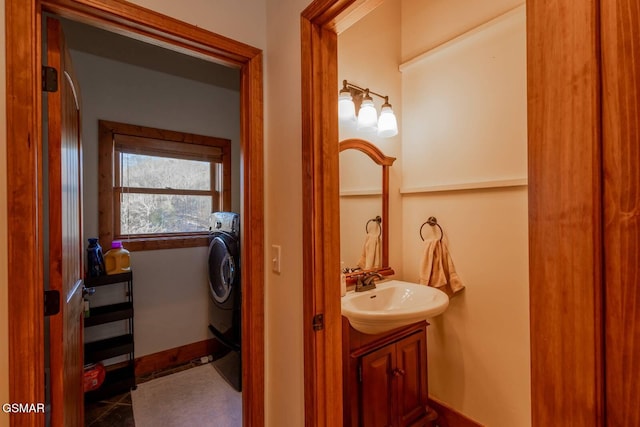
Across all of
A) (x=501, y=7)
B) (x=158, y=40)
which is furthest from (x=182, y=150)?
(x=501, y=7)

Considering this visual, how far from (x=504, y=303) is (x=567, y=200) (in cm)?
146

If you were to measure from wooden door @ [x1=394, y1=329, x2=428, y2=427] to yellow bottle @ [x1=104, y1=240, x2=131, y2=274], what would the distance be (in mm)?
2168

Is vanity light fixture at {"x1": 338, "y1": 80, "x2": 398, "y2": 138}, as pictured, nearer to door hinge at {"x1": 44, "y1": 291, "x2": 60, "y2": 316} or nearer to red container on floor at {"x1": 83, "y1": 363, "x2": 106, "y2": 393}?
door hinge at {"x1": 44, "y1": 291, "x2": 60, "y2": 316}

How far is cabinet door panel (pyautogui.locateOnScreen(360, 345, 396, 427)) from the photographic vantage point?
145cm

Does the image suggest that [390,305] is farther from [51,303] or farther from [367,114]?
[51,303]

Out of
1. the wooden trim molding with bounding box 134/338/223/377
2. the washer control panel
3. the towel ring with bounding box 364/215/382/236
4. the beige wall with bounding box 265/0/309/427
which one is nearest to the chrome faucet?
the towel ring with bounding box 364/215/382/236

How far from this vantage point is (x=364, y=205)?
6.72 feet

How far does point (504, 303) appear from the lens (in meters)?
1.69

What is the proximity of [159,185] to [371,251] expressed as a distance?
209 cm

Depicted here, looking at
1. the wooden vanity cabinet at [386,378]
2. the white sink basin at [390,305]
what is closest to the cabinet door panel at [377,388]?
the wooden vanity cabinet at [386,378]

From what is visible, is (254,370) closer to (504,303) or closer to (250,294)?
(250,294)

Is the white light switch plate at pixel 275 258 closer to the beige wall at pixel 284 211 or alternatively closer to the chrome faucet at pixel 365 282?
the beige wall at pixel 284 211

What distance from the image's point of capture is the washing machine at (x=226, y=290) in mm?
2348

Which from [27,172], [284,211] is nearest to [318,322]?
[284,211]
